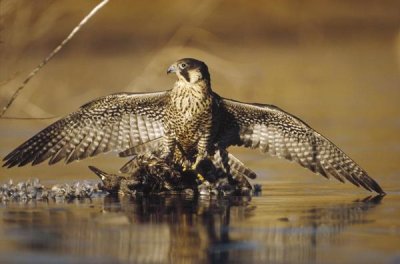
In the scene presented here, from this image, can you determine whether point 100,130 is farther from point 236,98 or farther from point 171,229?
point 236,98

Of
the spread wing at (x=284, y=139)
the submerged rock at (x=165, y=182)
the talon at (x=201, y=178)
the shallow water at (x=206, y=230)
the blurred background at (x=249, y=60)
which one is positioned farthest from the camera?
the blurred background at (x=249, y=60)

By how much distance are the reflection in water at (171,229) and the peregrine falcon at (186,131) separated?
116 cm

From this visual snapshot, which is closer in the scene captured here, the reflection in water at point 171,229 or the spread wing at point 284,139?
the reflection in water at point 171,229

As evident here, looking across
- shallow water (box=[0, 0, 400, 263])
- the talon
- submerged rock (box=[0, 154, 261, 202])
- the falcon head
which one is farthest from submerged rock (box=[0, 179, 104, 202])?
the falcon head

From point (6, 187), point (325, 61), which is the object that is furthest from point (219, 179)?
point (325, 61)

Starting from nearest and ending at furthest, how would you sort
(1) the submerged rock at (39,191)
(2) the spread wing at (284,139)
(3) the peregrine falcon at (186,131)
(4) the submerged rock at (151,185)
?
(1) the submerged rock at (39,191), (4) the submerged rock at (151,185), (2) the spread wing at (284,139), (3) the peregrine falcon at (186,131)

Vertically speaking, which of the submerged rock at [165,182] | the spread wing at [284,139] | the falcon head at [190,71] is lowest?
the submerged rock at [165,182]

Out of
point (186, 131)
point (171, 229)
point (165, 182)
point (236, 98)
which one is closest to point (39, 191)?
point (165, 182)

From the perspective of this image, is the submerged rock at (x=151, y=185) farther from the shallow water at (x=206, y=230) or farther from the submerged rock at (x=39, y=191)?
the shallow water at (x=206, y=230)

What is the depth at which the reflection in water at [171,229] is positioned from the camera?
8.57 m

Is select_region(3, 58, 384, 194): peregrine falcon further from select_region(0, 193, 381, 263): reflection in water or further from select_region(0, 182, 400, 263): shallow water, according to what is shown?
select_region(0, 193, 381, 263): reflection in water

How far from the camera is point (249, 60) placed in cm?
2386

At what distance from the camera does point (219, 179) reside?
12.2 metres

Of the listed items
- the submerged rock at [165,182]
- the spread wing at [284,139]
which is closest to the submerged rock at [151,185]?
the submerged rock at [165,182]
